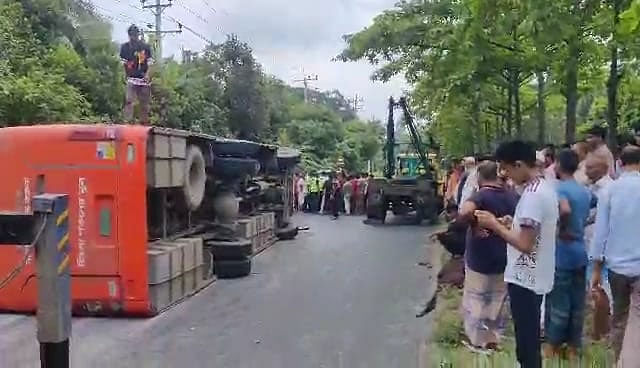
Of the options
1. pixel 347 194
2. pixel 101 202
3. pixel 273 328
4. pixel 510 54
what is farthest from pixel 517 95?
pixel 347 194

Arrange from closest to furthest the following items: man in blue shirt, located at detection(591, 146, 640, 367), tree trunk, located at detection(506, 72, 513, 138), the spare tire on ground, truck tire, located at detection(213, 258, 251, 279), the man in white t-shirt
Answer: the man in white t-shirt < man in blue shirt, located at detection(591, 146, 640, 367) < truck tire, located at detection(213, 258, 251, 279) < the spare tire on ground < tree trunk, located at detection(506, 72, 513, 138)

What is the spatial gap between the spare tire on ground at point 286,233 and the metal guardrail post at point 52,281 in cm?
1504

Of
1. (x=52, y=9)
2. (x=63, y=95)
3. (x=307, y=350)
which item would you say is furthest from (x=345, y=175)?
(x=307, y=350)

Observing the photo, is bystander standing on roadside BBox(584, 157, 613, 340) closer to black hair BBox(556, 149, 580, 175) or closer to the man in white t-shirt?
black hair BBox(556, 149, 580, 175)

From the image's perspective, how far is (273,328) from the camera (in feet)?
30.5

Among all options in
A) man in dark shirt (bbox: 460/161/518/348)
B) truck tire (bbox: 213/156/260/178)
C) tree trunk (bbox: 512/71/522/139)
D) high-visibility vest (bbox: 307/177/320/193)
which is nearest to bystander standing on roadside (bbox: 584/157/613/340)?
man in dark shirt (bbox: 460/161/518/348)

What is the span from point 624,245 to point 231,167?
9.22m

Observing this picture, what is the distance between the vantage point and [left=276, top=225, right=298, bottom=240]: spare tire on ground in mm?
19812

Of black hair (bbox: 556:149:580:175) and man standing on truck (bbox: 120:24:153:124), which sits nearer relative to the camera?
black hair (bbox: 556:149:580:175)

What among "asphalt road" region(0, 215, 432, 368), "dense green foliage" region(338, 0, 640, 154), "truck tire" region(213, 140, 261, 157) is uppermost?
"dense green foliage" region(338, 0, 640, 154)

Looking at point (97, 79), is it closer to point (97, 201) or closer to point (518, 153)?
point (97, 201)

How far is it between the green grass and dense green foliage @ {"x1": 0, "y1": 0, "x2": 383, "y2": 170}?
13898 mm

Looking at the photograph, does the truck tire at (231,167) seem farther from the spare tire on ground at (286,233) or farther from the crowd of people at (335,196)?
the crowd of people at (335,196)

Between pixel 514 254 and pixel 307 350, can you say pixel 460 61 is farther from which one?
pixel 514 254
